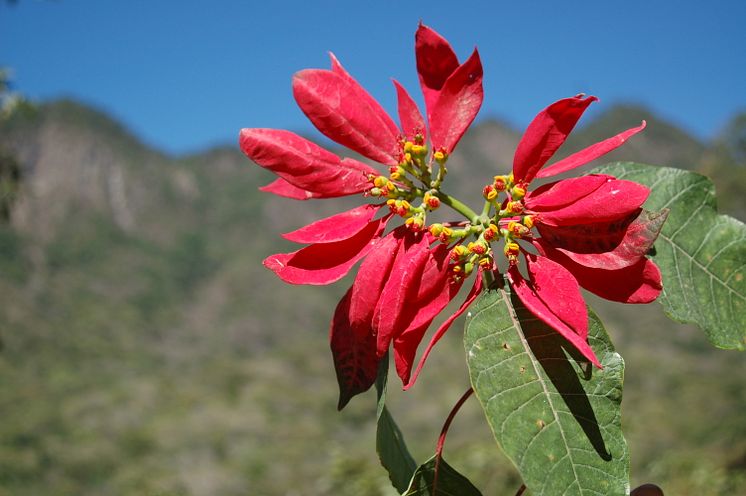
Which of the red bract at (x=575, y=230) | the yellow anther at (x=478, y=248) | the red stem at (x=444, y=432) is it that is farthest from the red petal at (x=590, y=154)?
the red stem at (x=444, y=432)

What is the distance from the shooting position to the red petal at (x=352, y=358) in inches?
27.3

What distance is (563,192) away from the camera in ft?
2.07

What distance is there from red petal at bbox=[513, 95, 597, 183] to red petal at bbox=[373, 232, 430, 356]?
0.13 metres

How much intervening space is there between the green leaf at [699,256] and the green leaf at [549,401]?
0.50ft

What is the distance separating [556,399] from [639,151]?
54927 millimetres

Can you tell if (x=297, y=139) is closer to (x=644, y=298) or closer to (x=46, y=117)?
(x=644, y=298)

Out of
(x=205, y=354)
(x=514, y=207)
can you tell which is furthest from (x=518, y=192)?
(x=205, y=354)

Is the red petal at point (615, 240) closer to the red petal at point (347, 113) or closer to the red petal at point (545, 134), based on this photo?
the red petal at point (545, 134)

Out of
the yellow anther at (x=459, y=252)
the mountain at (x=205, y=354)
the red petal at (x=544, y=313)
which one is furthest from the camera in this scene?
the mountain at (x=205, y=354)

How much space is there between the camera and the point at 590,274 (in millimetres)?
645

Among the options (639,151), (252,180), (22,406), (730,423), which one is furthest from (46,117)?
(730,423)

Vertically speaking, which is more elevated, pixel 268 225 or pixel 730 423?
pixel 268 225

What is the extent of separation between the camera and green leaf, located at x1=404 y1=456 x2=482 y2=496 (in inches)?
27.4

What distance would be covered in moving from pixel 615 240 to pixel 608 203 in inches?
1.5
